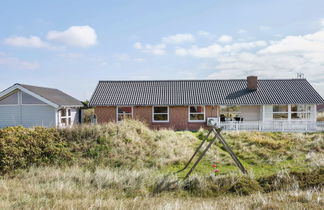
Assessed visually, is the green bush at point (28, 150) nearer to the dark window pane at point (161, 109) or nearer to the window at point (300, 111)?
the dark window pane at point (161, 109)

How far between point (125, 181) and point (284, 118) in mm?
19722

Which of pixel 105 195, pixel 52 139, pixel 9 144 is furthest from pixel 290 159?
pixel 9 144

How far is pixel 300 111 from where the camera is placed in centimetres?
2333

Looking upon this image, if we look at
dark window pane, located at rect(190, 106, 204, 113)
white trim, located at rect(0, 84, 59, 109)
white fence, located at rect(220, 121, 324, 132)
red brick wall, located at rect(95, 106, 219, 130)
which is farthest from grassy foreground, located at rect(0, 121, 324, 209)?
white trim, located at rect(0, 84, 59, 109)

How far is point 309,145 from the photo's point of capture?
46.9 ft

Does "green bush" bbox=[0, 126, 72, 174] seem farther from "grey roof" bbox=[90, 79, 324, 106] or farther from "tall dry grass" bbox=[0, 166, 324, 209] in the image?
"grey roof" bbox=[90, 79, 324, 106]

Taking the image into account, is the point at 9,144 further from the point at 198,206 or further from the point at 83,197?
the point at 198,206

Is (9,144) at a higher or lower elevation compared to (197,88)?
lower

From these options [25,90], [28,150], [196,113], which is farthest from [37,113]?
[196,113]

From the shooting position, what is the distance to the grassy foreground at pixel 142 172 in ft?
19.2

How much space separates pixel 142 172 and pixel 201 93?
15.8 meters

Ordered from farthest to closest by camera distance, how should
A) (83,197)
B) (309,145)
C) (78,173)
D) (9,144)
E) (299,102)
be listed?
(299,102), (309,145), (9,144), (78,173), (83,197)

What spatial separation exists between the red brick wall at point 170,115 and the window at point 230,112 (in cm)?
170

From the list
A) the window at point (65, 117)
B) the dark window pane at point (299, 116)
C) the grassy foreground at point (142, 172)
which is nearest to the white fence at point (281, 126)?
the dark window pane at point (299, 116)
